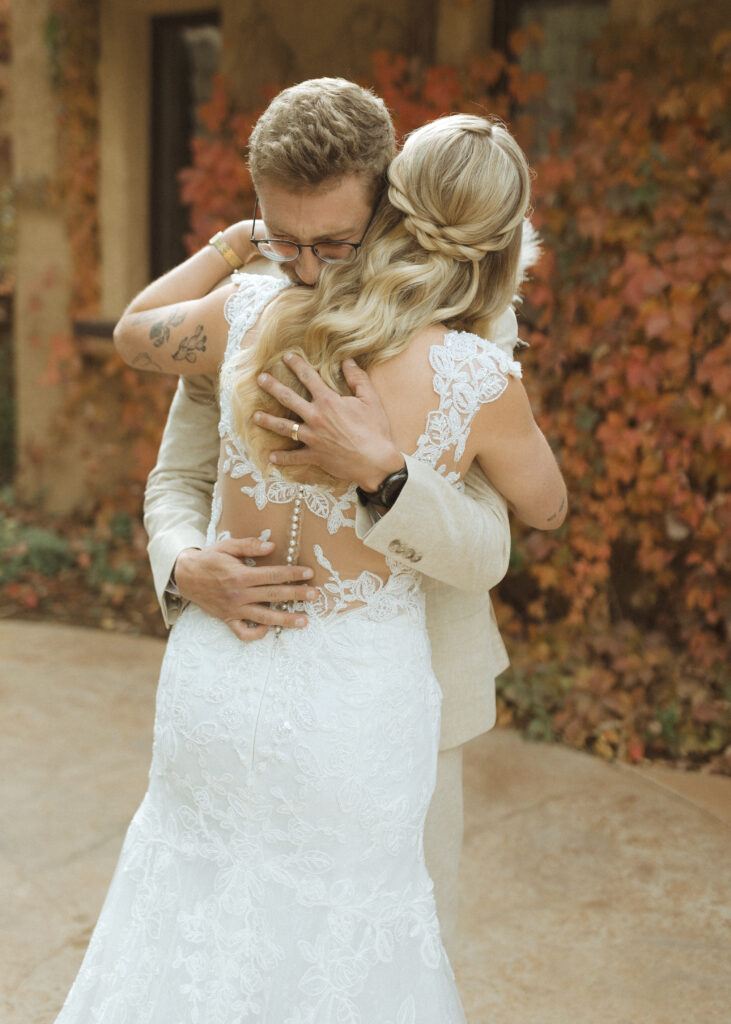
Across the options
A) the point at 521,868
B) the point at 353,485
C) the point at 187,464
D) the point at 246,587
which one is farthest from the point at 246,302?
the point at 521,868

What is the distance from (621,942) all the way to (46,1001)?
1.45m

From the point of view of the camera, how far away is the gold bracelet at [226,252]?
6.20ft

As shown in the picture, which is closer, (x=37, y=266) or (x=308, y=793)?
(x=308, y=793)

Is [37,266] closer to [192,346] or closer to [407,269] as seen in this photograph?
[192,346]

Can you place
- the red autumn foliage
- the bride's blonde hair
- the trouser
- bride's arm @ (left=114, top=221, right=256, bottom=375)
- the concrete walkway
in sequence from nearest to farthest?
1. the bride's blonde hair
2. bride's arm @ (left=114, top=221, right=256, bottom=375)
3. the trouser
4. the concrete walkway
5. the red autumn foliage

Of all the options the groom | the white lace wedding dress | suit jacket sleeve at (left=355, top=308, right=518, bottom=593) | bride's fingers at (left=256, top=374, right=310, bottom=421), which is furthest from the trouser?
bride's fingers at (left=256, top=374, right=310, bottom=421)

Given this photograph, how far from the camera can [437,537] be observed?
Answer: 5.09 feet

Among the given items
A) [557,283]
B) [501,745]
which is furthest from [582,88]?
[501,745]

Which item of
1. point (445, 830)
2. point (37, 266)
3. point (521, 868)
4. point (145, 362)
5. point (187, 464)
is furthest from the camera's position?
point (37, 266)

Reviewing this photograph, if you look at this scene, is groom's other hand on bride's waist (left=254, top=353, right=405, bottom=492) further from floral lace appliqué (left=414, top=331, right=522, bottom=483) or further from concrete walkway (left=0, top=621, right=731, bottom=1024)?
concrete walkway (left=0, top=621, right=731, bottom=1024)

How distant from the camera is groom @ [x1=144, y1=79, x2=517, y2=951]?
1475mm

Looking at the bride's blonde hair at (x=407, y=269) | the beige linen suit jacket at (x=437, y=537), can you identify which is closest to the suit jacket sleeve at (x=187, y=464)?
the beige linen suit jacket at (x=437, y=537)

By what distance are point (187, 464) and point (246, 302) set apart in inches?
22.4

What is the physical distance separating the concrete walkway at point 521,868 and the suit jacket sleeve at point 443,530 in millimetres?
1312
